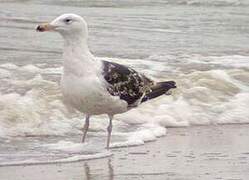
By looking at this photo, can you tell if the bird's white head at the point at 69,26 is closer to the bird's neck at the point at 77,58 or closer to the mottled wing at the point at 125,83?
the bird's neck at the point at 77,58

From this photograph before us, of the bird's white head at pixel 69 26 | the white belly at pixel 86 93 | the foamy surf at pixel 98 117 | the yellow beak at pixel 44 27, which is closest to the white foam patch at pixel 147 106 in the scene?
the foamy surf at pixel 98 117

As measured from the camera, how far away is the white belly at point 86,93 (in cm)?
786

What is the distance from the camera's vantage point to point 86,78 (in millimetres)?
7926

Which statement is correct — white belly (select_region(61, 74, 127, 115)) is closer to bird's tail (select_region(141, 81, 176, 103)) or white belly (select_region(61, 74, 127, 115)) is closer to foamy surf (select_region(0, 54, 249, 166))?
foamy surf (select_region(0, 54, 249, 166))

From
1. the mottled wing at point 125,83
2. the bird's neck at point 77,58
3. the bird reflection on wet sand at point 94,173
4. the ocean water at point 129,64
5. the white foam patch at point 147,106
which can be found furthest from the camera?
the white foam patch at point 147,106

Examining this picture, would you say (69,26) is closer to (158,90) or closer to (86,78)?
(86,78)

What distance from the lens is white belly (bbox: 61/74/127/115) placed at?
7855mm

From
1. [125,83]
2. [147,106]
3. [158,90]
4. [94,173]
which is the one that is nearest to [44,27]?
[125,83]

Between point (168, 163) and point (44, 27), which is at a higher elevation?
point (44, 27)

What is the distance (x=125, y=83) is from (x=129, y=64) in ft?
11.5

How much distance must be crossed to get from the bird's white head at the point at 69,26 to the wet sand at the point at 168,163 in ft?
3.56

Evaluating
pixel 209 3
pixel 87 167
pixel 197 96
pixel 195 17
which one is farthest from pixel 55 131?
pixel 209 3

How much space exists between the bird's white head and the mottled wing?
14.5 inches

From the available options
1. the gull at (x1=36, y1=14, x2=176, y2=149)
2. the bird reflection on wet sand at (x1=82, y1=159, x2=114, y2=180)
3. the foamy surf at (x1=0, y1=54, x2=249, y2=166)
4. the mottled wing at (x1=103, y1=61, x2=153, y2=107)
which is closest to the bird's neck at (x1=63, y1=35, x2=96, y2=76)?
the gull at (x1=36, y1=14, x2=176, y2=149)
